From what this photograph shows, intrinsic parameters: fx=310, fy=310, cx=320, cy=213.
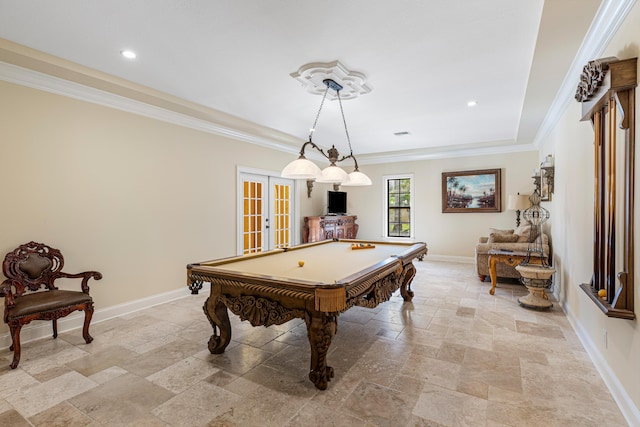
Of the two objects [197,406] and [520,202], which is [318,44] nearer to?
[197,406]

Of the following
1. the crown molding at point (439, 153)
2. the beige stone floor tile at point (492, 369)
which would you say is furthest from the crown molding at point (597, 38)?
the crown molding at point (439, 153)

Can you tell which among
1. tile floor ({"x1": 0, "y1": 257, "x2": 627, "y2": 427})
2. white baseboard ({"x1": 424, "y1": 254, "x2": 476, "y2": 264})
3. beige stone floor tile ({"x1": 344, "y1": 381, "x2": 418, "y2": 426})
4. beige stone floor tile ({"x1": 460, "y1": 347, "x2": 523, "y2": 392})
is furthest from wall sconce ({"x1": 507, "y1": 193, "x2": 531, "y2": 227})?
beige stone floor tile ({"x1": 344, "y1": 381, "x2": 418, "y2": 426})

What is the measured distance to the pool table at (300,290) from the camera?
2.16m

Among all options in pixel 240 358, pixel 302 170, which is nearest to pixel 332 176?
pixel 302 170

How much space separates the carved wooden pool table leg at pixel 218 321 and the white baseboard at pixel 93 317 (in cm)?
182

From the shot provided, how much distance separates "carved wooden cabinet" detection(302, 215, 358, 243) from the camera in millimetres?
7043

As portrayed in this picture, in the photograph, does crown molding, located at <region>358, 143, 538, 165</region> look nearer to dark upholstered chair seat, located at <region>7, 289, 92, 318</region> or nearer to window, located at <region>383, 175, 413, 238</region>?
window, located at <region>383, 175, 413, 238</region>

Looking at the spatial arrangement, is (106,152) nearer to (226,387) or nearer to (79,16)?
(79,16)

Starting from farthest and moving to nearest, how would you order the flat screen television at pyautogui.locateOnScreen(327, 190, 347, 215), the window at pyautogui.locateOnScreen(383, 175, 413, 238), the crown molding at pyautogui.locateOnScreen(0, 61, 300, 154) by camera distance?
1. the window at pyautogui.locateOnScreen(383, 175, 413, 238)
2. the flat screen television at pyautogui.locateOnScreen(327, 190, 347, 215)
3. the crown molding at pyautogui.locateOnScreen(0, 61, 300, 154)

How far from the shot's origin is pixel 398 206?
8.31 meters

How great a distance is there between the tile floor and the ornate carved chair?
345mm

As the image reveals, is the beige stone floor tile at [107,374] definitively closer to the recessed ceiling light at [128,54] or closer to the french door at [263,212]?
the recessed ceiling light at [128,54]

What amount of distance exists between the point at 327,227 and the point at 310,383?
511 cm

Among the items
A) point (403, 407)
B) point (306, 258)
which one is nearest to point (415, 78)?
point (306, 258)
